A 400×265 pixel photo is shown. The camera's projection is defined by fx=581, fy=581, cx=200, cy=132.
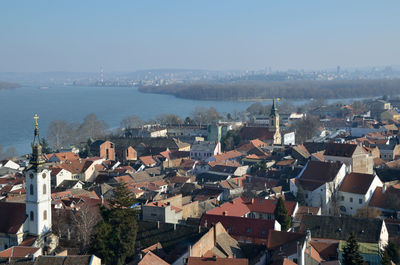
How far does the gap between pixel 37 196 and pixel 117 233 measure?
209cm

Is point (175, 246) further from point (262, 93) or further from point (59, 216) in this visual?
point (262, 93)

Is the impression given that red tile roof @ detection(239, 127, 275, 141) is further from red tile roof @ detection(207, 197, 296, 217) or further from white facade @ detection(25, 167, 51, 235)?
white facade @ detection(25, 167, 51, 235)

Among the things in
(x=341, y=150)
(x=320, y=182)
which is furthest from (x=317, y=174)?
(x=341, y=150)

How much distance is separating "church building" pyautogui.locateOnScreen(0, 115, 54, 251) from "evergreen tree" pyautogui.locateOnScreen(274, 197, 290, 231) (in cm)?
584

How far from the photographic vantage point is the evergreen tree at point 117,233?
12188mm

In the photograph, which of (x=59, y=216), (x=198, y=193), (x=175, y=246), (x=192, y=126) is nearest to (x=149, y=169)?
(x=198, y=193)

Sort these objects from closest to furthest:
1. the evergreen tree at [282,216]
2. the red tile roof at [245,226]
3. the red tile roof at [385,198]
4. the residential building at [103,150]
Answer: the red tile roof at [245,226] → the evergreen tree at [282,216] → the red tile roof at [385,198] → the residential building at [103,150]

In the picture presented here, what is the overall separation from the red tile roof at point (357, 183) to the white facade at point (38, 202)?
9824 mm

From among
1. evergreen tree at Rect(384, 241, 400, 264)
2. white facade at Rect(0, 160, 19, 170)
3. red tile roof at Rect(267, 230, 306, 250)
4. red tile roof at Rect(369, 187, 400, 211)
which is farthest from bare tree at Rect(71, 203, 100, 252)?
white facade at Rect(0, 160, 19, 170)

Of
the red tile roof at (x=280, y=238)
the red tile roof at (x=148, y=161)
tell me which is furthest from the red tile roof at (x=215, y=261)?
the red tile roof at (x=148, y=161)

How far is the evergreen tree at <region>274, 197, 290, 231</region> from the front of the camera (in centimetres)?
1513

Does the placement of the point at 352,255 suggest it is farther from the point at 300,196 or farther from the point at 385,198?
the point at 300,196

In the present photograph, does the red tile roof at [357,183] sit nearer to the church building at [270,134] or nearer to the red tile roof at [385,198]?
the red tile roof at [385,198]

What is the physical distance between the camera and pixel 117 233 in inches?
495
